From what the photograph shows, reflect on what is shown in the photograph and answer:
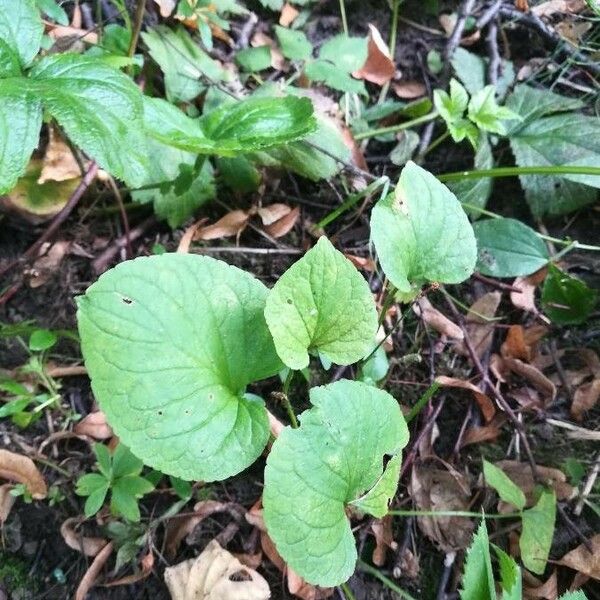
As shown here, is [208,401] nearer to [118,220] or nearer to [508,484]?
[508,484]

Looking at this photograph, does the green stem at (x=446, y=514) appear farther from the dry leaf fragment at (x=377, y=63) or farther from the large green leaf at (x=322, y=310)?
the dry leaf fragment at (x=377, y=63)

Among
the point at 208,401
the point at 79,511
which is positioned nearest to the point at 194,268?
the point at 208,401

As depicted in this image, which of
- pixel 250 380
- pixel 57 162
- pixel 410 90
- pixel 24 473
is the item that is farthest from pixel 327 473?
pixel 410 90

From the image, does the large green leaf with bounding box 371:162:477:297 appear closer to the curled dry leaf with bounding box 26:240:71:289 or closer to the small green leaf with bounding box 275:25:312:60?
the small green leaf with bounding box 275:25:312:60

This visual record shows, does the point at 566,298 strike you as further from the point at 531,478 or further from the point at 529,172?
the point at 531,478

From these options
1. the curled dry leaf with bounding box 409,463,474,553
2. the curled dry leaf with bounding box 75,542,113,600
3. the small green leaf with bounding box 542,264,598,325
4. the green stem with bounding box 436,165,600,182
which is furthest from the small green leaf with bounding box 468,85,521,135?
the curled dry leaf with bounding box 75,542,113,600
